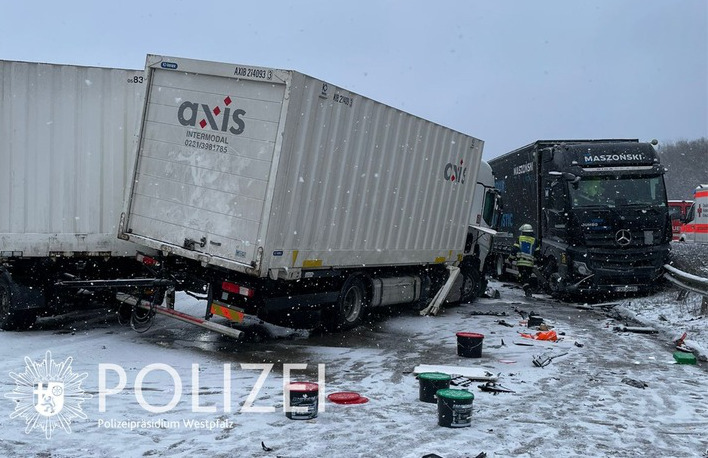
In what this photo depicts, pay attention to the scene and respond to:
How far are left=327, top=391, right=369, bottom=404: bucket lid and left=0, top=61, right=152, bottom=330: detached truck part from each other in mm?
4705

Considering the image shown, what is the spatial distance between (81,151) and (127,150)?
1.99ft

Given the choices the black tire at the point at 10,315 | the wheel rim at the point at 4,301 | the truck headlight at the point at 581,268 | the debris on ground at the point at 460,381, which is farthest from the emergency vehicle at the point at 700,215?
the wheel rim at the point at 4,301

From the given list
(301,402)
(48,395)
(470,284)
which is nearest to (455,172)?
(470,284)

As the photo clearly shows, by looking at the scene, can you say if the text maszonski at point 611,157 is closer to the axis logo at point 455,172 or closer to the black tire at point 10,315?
the axis logo at point 455,172

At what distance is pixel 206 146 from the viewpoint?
30.2 feet

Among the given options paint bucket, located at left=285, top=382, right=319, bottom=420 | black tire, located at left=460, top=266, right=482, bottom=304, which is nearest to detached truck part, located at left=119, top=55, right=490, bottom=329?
paint bucket, located at left=285, top=382, right=319, bottom=420

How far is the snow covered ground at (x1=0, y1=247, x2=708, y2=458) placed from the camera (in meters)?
5.32

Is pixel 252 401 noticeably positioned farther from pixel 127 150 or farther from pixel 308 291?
pixel 127 150

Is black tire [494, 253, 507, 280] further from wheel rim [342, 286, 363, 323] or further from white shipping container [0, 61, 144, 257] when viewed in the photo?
white shipping container [0, 61, 144, 257]

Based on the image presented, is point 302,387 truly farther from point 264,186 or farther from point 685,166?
point 685,166

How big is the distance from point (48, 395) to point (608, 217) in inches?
459

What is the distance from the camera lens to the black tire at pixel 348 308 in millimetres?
10859

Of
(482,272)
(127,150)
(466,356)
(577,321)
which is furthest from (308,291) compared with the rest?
(482,272)

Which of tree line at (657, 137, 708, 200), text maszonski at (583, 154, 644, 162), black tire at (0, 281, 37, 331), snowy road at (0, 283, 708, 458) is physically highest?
tree line at (657, 137, 708, 200)
